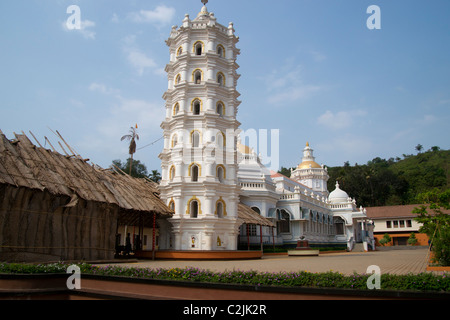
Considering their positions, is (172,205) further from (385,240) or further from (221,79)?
(385,240)

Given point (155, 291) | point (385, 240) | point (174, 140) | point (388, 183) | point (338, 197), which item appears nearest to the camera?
point (155, 291)

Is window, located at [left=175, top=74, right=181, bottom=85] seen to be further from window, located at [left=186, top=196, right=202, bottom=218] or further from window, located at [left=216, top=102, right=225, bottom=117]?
window, located at [left=186, top=196, right=202, bottom=218]

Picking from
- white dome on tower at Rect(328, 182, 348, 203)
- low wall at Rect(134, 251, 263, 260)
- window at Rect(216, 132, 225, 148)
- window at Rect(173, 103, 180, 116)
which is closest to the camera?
low wall at Rect(134, 251, 263, 260)

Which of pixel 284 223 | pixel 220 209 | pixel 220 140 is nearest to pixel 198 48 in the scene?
pixel 220 140

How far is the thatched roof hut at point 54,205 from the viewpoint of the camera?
1645cm

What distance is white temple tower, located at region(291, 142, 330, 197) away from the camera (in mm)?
58809

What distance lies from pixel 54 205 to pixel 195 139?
1121 centimetres

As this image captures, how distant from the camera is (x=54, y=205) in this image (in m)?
18.2

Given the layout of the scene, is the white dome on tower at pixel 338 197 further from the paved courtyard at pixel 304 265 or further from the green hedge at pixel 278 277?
the green hedge at pixel 278 277

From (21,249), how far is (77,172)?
593 centimetres

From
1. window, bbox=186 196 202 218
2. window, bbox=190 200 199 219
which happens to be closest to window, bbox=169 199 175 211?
window, bbox=186 196 202 218

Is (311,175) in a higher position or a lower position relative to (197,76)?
lower

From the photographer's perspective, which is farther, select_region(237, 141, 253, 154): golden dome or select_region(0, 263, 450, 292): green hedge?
select_region(237, 141, 253, 154): golden dome

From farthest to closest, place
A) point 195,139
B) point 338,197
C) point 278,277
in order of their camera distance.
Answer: point 338,197 → point 195,139 → point 278,277
